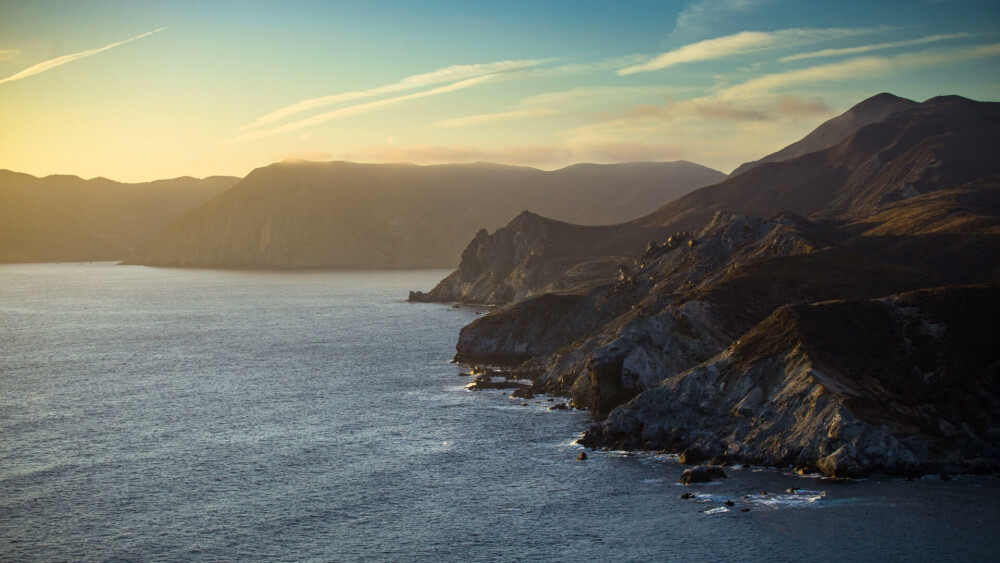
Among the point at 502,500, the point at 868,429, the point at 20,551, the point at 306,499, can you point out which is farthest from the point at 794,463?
the point at 20,551

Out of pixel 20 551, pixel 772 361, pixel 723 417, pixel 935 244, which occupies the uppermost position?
pixel 935 244

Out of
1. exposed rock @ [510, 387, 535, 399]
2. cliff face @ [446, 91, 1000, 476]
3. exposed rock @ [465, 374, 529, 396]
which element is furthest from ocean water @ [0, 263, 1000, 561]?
cliff face @ [446, 91, 1000, 476]

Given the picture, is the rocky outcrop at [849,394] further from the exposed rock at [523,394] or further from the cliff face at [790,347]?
the exposed rock at [523,394]

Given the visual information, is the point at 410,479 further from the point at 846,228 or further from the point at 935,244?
the point at 846,228

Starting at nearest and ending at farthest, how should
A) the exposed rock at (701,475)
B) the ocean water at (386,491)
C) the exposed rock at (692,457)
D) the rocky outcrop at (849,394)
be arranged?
1. the ocean water at (386,491)
2. the exposed rock at (701,475)
3. the rocky outcrop at (849,394)
4. the exposed rock at (692,457)

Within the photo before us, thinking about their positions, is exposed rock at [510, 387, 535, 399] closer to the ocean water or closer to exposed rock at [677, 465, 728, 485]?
the ocean water

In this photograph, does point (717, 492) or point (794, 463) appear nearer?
point (717, 492)

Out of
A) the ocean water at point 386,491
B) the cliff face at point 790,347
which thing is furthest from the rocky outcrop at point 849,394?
the ocean water at point 386,491
